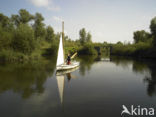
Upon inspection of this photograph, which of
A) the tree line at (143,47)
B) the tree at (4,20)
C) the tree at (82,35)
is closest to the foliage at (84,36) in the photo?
the tree at (82,35)

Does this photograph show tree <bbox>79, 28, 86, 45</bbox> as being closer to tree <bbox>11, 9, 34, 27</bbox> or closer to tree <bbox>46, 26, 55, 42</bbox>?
tree <bbox>46, 26, 55, 42</bbox>

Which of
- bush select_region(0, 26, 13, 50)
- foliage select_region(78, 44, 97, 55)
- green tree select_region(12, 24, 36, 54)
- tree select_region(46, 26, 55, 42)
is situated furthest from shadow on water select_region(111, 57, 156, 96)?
tree select_region(46, 26, 55, 42)

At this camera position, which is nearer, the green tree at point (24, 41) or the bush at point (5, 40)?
the bush at point (5, 40)

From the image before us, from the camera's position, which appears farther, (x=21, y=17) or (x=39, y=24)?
(x=39, y=24)

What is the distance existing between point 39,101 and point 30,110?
113 centimetres

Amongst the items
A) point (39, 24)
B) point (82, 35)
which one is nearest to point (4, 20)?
point (39, 24)

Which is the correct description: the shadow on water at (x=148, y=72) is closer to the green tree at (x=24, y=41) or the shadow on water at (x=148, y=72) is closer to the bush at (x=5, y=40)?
the green tree at (x=24, y=41)

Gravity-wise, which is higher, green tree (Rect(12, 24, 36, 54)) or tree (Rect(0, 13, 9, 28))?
tree (Rect(0, 13, 9, 28))

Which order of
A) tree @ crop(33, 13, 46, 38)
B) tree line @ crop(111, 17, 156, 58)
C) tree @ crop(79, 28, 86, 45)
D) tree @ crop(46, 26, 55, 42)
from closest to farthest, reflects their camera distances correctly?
1. tree line @ crop(111, 17, 156, 58)
2. tree @ crop(33, 13, 46, 38)
3. tree @ crop(46, 26, 55, 42)
4. tree @ crop(79, 28, 86, 45)

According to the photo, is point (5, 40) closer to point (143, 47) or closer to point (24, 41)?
point (24, 41)

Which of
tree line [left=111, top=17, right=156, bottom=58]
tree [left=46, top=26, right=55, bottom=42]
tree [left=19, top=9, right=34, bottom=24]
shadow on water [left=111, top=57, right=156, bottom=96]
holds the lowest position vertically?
shadow on water [left=111, top=57, right=156, bottom=96]

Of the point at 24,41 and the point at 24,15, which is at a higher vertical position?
the point at 24,15

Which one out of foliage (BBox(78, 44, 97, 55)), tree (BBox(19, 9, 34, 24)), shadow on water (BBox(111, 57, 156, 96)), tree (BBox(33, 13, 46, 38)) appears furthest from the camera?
foliage (BBox(78, 44, 97, 55))

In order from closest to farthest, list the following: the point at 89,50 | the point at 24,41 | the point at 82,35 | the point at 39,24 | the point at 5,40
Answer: the point at 24,41, the point at 5,40, the point at 39,24, the point at 89,50, the point at 82,35
